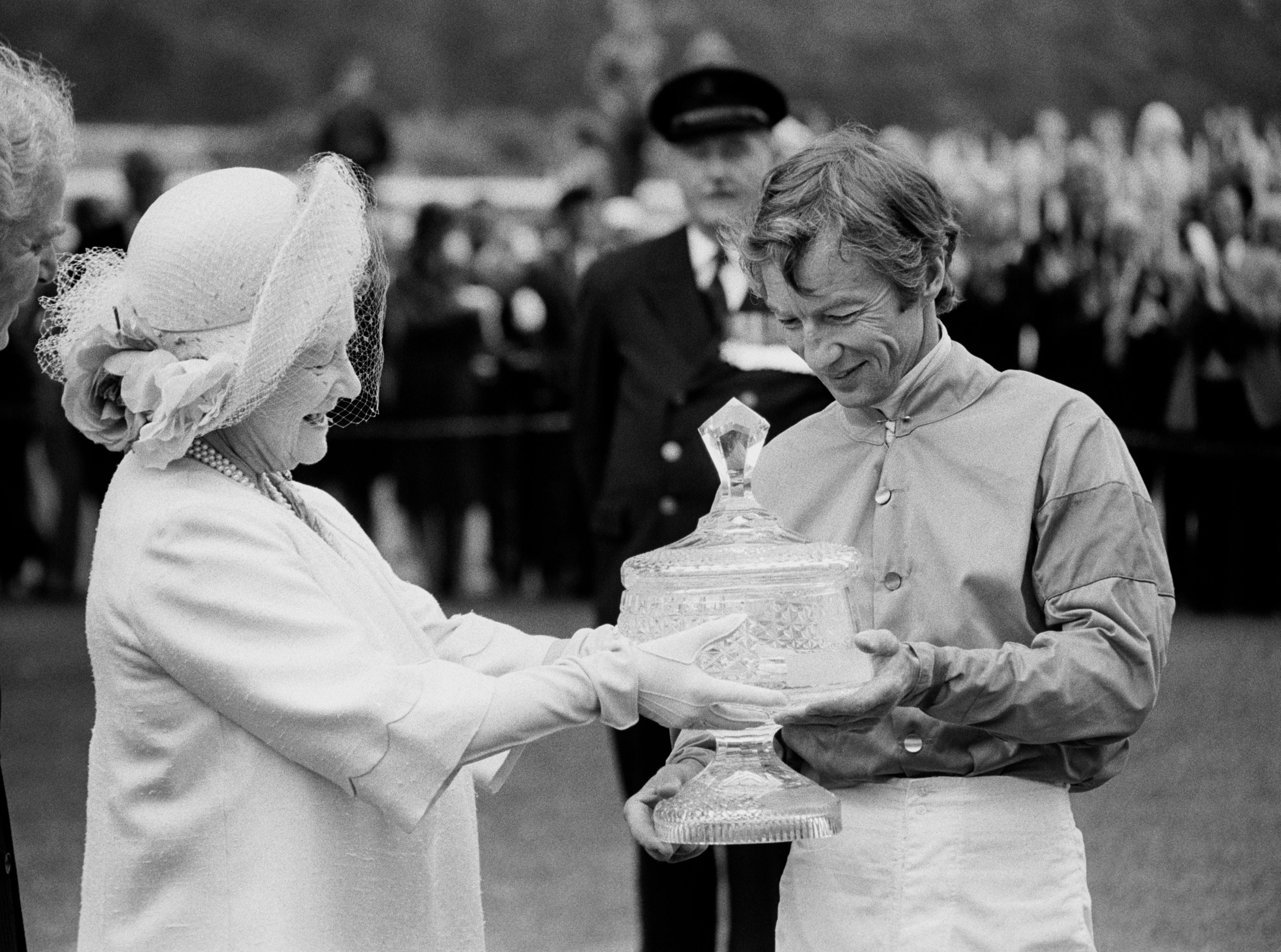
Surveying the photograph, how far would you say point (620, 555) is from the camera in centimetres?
555

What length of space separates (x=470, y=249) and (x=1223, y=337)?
6.38 metres

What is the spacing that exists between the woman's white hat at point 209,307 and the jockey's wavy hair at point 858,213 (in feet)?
2.12

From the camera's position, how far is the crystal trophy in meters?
2.79

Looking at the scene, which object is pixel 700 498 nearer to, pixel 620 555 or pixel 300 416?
pixel 620 555

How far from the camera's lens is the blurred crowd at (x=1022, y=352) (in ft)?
35.3

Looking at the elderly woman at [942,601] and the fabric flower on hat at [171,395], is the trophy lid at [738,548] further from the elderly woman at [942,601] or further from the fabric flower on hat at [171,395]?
the fabric flower on hat at [171,395]

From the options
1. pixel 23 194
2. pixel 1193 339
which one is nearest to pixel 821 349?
pixel 23 194

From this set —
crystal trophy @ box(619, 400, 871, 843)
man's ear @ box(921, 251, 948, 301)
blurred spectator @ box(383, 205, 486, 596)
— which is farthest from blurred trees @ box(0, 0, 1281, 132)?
crystal trophy @ box(619, 400, 871, 843)

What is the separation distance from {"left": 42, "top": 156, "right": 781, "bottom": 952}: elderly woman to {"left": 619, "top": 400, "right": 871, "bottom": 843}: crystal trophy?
0.17 feet

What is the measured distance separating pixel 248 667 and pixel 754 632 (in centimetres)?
73

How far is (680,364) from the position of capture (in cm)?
541

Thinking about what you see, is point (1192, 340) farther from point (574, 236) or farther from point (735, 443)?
point (735, 443)

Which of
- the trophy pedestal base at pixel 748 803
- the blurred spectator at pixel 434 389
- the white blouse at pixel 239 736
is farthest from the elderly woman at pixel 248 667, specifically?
the blurred spectator at pixel 434 389

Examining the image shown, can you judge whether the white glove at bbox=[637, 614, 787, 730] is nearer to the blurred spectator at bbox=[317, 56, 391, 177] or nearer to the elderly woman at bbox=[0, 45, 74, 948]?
the elderly woman at bbox=[0, 45, 74, 948]
